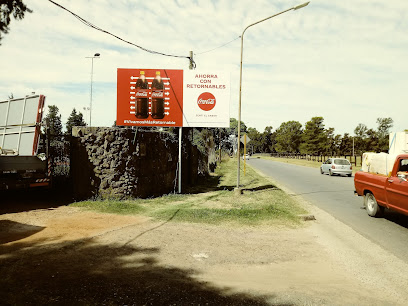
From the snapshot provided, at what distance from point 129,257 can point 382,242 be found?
5610mm

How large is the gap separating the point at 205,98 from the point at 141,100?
9.18 ft

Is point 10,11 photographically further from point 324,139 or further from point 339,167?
point 324,139

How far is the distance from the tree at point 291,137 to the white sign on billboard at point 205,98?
101980mm

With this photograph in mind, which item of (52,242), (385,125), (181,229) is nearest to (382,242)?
(181,229)

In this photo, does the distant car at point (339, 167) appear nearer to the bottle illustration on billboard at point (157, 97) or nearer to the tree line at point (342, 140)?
the bottle illustration on billboard at point (157, 97)

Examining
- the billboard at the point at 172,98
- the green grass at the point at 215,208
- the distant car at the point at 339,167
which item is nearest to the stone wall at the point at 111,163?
the green grass at the point at 215,208

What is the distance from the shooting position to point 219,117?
46.7ft

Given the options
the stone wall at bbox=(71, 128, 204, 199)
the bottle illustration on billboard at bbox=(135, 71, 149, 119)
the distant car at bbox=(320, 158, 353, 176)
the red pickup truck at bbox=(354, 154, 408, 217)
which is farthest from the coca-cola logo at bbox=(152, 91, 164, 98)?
the distant car at bbox=(320, 158, 353, 176)

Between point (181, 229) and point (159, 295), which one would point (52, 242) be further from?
point (159, 295)

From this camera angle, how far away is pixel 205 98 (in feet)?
46.4

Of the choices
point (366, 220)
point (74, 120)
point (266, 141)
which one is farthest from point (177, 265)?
point (266, 141)

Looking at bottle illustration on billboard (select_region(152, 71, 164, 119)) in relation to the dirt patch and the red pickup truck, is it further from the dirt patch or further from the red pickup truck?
the red pickup truck

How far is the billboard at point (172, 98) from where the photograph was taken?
1367 cm

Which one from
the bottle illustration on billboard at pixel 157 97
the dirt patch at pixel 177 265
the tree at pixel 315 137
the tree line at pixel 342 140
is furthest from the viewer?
the tree at pixel 315 137
